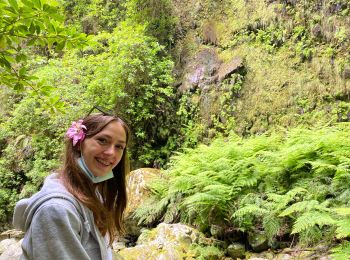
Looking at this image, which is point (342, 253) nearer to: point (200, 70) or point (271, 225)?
point (271, 225)

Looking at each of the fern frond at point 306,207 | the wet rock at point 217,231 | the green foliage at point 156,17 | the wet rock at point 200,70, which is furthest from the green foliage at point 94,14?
the fern frond at point 306,207

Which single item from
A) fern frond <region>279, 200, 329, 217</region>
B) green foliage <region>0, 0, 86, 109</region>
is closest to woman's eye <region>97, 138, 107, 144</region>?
green foliage <region>0, 0, 86, 109</region>

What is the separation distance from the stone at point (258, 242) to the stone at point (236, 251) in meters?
0.14

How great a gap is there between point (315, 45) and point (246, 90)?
70.6 inches

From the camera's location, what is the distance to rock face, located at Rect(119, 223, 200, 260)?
4570 mm

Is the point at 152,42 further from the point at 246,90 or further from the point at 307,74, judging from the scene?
the point at 307,74

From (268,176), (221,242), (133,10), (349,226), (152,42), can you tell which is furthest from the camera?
(133,10)

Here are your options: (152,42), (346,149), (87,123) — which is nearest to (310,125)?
(346,149)

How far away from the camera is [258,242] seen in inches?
179

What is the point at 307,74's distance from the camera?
781cm

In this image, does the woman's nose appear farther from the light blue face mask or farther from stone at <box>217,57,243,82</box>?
stone at <box>217,57,243,82</box>

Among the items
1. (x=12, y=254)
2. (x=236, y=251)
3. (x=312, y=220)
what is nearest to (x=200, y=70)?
(x=236, y=251)

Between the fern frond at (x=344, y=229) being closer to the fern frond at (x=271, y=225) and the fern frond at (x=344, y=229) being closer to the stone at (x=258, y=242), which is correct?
the fern frond at (x=271, y=225)

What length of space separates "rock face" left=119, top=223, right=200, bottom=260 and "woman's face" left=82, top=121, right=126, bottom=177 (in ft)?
10.2
